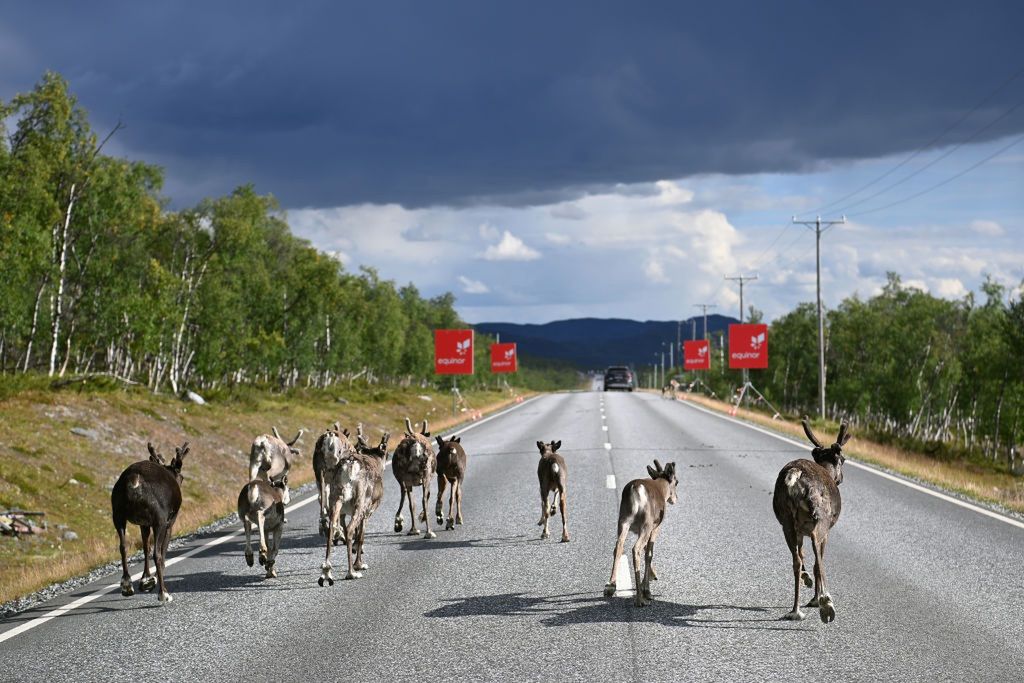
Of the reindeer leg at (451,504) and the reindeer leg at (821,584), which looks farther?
the reindeer leg at (451,504)

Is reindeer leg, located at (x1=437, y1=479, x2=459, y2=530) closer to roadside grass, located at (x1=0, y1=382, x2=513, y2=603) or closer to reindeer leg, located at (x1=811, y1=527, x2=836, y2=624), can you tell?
roadside grass, located at (x1=0, y1=382, x2=513, y2=603)

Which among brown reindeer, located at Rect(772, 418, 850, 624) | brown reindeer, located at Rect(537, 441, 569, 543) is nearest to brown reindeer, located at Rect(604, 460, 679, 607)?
brown reindeer, located at Rect(772, 418, 850, 624)

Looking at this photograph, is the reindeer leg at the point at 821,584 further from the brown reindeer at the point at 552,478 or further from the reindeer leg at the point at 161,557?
the reindeer leg at the point at 161,557

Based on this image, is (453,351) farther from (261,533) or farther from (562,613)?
(562,613)

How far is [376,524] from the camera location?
12914mm

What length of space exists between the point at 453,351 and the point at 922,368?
205 ft

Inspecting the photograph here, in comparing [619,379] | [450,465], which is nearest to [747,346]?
[450,465]

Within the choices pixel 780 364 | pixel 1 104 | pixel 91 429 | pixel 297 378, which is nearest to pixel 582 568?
pixel 91 429

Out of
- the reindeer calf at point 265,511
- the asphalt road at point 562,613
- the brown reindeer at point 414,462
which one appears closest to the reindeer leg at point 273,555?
the reindeer calf at point 265,511

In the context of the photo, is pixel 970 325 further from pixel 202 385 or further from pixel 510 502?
pixel 510 502

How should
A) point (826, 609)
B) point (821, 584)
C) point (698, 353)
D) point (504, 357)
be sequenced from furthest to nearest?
point (504, 357), point (698, 353), point (821, 584), point (826, 609)

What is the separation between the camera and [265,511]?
9.16 m

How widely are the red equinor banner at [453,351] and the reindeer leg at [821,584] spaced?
102 feet

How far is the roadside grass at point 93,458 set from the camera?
13.2 meters
